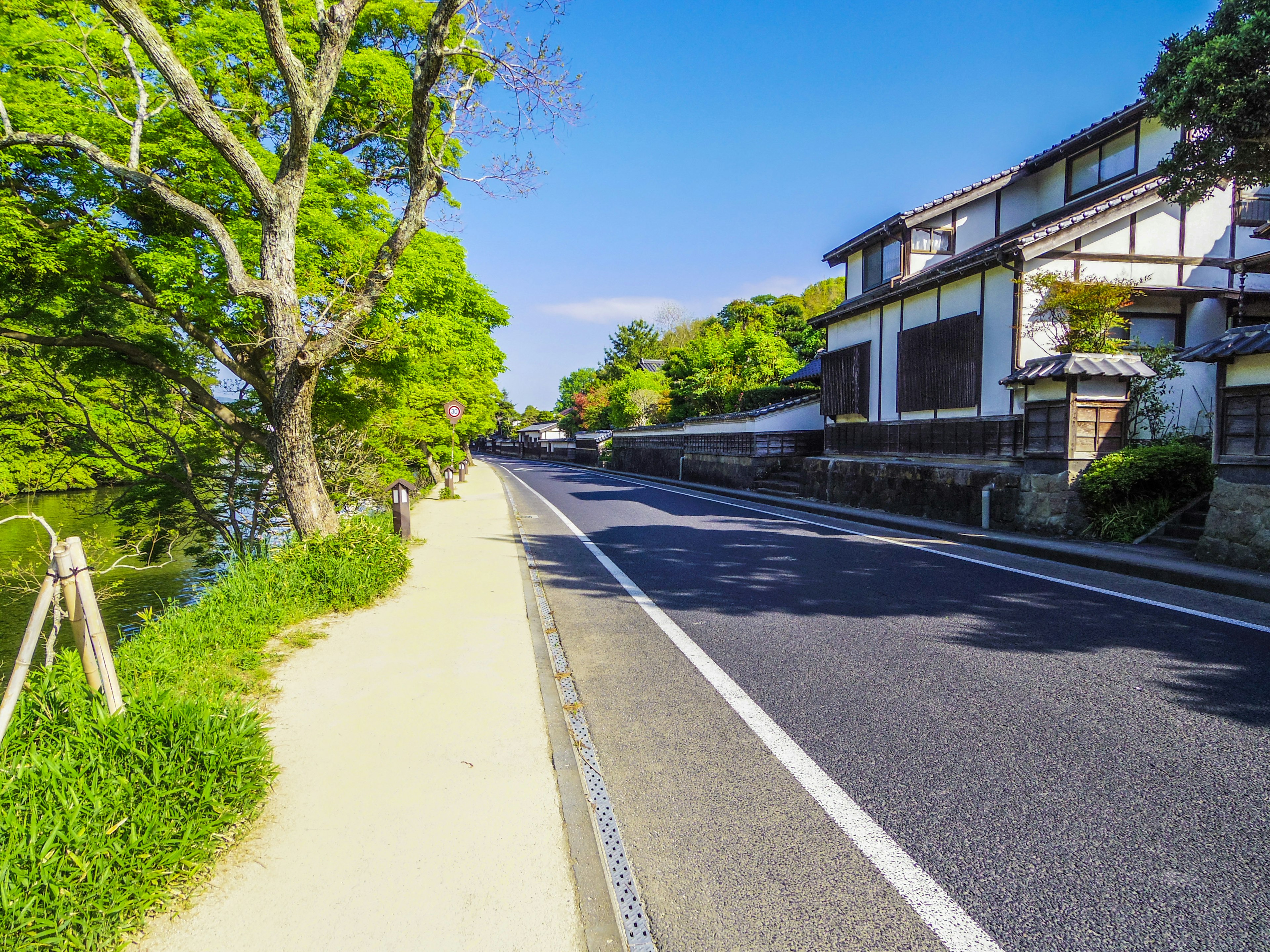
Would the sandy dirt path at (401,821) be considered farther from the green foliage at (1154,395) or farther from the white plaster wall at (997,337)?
the white plaster wall at (997,337)

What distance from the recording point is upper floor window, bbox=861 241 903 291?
18.4 metres

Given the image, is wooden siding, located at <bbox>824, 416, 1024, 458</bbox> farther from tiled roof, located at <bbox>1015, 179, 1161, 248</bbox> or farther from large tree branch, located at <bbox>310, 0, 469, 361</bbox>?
large tree branch, located at <bbox>310, 0, 469, 361</bbox>

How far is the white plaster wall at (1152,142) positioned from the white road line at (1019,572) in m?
10.3

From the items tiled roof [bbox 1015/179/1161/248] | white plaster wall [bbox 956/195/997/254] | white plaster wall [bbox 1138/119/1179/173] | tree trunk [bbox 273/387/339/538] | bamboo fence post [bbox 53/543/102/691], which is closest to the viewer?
bamboo fence post [bbox 53/543/102/691]

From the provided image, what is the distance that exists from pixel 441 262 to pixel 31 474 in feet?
61.8

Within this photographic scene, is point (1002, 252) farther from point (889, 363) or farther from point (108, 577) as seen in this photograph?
point (108, 577)

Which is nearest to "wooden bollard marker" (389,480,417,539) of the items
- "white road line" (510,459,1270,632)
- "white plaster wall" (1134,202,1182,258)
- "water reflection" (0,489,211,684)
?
"water reflection" (0,489,211,684)

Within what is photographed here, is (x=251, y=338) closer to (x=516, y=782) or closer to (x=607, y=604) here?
(x=607, y=604)

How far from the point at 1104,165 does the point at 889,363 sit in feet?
21.1

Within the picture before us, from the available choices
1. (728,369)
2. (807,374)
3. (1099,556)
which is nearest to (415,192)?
(1099,556)

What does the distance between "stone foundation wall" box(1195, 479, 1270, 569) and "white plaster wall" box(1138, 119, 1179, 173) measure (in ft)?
33.3

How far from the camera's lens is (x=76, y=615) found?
268 cm

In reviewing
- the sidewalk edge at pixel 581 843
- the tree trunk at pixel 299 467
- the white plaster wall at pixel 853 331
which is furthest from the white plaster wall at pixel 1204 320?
the tree trunk at pixel 299 467

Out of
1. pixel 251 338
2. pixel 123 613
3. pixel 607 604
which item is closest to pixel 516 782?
pixel 607 604
